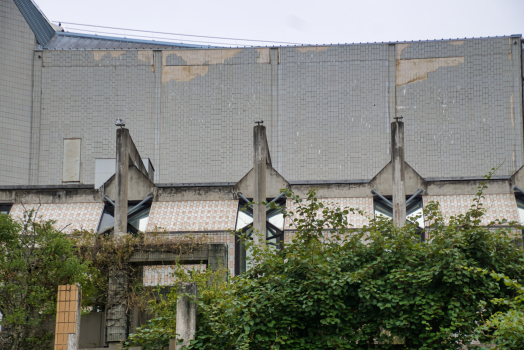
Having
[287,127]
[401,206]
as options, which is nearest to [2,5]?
[287,127]

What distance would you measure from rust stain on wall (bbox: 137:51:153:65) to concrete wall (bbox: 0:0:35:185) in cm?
496

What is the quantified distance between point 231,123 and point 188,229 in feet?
29.5

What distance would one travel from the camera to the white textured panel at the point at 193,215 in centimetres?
2405

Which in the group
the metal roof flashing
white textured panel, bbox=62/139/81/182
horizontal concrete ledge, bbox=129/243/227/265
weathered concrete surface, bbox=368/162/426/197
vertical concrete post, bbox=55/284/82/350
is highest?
the metal roof flashing

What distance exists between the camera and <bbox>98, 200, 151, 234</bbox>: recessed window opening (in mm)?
24312

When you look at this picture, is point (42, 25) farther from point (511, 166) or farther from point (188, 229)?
point (511, 166)

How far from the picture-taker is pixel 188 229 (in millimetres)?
24094

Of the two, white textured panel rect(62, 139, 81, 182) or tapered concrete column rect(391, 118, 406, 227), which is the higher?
white textured panel rect(62, 139, 81, 182)

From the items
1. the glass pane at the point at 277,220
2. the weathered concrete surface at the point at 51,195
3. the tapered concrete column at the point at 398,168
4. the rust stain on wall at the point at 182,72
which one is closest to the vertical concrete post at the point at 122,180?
the weathered concrete surface at the point at 51,195

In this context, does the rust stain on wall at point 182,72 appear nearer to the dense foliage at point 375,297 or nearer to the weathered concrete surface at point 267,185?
the weathered concrete surface at point 267,185

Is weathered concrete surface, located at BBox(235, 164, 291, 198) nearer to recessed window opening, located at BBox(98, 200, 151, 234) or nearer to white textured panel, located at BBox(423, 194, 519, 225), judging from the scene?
recessed window opening, located at BBox(98, 200, 151, 234)

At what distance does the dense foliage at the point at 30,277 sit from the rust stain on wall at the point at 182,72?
1586cm

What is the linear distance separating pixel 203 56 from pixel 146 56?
8.61ft

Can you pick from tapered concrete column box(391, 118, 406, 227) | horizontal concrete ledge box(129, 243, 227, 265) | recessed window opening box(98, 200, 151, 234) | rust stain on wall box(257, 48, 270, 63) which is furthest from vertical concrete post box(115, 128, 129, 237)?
rust stain on wall box(257, 48, 270, 63)
